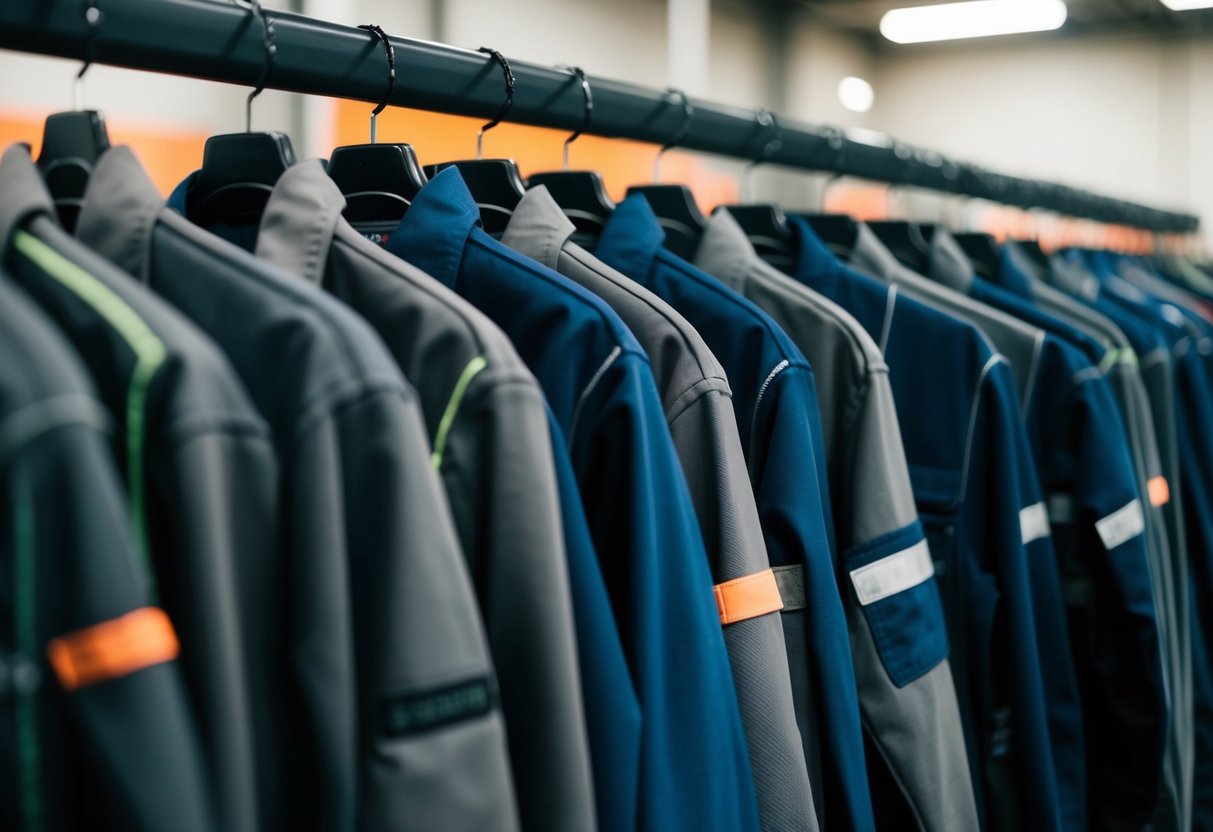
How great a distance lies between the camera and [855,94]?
550cm

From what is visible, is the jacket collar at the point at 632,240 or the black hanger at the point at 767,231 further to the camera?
the black hanger at the point at 767,231

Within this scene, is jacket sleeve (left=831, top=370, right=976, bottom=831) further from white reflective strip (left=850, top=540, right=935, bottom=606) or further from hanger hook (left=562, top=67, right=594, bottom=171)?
hanger hook (left=562, top=67, right=594, bottom=171)

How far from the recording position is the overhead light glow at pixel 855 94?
541 cm

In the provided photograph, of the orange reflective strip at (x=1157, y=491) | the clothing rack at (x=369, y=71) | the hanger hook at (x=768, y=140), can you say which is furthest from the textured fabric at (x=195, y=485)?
the orange reflective strip at (x=1157, y=491)

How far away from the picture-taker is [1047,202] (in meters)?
2.24

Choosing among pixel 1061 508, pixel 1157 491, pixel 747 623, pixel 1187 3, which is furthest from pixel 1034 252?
pixel 1187 3

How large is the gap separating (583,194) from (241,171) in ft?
1.11

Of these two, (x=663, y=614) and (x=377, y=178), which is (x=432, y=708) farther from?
(x=377, y=178)

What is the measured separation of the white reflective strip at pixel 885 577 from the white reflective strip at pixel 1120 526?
0.36 m

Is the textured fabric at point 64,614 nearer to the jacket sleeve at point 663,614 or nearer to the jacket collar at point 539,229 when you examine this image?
the jacket sleeve at point 663,614

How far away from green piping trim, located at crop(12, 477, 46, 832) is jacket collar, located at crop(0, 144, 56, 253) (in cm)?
24

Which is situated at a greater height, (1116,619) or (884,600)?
(884,600)

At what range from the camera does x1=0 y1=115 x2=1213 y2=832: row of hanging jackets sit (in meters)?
0.48

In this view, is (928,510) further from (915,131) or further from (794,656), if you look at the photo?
(915,131)
